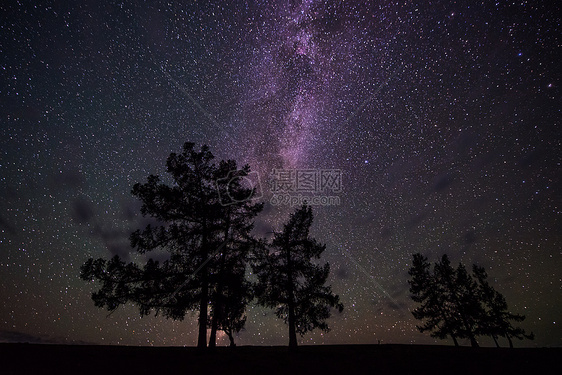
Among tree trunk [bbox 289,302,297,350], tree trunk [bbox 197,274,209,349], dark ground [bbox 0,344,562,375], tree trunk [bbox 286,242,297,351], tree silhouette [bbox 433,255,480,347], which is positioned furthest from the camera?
tree silhouette [bbox 433,255,480,347]

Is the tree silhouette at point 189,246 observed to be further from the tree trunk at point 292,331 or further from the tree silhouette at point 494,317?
the tree silhouette at point 494,317

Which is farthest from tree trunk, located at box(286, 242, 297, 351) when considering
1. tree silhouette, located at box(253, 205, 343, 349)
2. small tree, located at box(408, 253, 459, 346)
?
small tree, located at box(408, 253, 459, 346)

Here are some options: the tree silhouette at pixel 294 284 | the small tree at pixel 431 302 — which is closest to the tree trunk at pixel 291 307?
the tree silhouette at pixel 294 284

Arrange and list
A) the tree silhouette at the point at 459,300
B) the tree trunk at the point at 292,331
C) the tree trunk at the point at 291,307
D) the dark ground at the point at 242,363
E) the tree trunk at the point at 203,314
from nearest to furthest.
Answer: the dark ground at the point at 242,363 → the tree trunk at the point at 203,314 → the tree trunk at the point at 292,331 → the tree trunk at the point at 291,307 → the tree silhouette at the point at 459,300

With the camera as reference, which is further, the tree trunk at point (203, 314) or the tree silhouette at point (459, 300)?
the tree silhouette at point (459, 300)

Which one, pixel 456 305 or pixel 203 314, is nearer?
pixel 203 314

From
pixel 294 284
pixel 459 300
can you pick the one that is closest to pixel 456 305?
pixel 459 300

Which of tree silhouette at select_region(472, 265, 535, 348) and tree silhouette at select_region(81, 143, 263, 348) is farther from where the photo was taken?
tree silhouette at select_region(472, 265, 535, 348)

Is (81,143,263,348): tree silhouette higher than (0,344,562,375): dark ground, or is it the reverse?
(81,143,263,348): tree silhouette

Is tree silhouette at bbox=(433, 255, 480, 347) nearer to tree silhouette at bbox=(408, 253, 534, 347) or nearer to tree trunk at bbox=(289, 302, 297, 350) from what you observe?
tree silhouette at bbox=(408, 253, 534, 347)

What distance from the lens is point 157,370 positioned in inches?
352

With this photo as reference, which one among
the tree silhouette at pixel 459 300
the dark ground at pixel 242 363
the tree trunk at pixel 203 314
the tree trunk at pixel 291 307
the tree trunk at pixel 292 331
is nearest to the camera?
the dark ground at pixel 242 363

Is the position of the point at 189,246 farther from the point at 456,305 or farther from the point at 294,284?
the point at 456,305

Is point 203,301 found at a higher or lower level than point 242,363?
higher
